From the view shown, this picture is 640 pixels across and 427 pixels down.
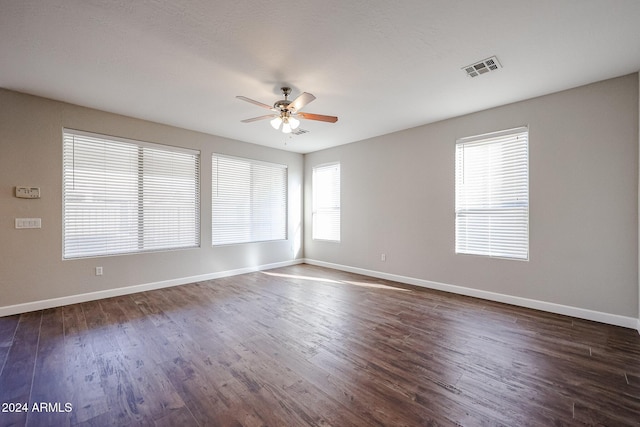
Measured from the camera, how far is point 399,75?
297cm

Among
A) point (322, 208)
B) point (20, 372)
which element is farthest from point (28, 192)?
point (322, 208)

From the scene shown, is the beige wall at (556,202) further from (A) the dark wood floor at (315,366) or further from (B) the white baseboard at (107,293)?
(B) the white baseboard at (107,293)

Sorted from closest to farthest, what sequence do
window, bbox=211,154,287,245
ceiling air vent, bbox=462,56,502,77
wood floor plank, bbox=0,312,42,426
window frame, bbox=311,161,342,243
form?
wood floor plank, bbox=0,312,42,426, ceiling air vent, bbox=462,56,502,77, window, bbox=211,154,287,245, window frame, bbox=311,161,342,243

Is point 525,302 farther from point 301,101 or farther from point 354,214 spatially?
point 301,101

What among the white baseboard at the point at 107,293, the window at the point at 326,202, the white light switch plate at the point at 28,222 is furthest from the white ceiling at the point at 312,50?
the white baseboard at the point at 107,293

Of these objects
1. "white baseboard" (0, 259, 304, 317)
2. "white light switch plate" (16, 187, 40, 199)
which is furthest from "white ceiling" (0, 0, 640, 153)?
"white baseboard" (0, 259, 304, 317)

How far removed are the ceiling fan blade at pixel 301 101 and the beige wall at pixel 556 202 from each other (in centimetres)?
259

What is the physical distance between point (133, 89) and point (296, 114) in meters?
2.03

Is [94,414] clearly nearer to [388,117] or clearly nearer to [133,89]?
[133,89]

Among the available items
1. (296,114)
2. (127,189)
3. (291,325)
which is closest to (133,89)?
(127,189)

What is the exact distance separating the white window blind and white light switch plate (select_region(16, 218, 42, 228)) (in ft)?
0.88

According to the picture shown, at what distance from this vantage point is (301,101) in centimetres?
293

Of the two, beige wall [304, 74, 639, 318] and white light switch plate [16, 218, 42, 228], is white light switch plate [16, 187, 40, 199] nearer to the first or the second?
white light switch plate [16, 218, 42, 228]

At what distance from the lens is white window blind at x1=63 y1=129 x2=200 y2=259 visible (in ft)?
12.6
